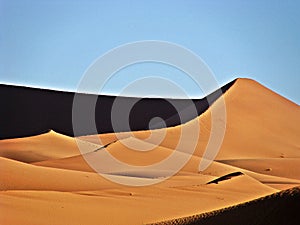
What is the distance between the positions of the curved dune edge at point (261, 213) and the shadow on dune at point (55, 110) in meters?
31.4

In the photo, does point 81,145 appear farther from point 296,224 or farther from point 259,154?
point 296,224

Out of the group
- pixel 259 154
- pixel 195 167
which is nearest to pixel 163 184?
pixel 195 167

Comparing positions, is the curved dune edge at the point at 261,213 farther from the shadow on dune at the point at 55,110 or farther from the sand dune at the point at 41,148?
the shadow on dune at the point at 55,110

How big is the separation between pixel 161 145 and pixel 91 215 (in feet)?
51.0

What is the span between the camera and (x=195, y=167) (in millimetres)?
23406

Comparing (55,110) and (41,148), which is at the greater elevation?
(55,110)

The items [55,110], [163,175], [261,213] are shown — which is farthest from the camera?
[55,110]

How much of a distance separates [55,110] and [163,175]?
3083 cm

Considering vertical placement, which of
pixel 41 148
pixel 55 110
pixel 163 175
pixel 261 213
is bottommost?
pixel 261 213

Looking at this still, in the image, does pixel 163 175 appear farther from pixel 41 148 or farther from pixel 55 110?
pixel 55 110

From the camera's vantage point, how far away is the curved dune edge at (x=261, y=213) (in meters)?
8.20

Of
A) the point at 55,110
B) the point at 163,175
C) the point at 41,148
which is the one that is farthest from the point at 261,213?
the point at 55,110

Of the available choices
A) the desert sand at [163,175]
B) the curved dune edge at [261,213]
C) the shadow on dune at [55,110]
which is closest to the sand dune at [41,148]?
the desert sand at [163,175]

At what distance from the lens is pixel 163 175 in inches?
802
